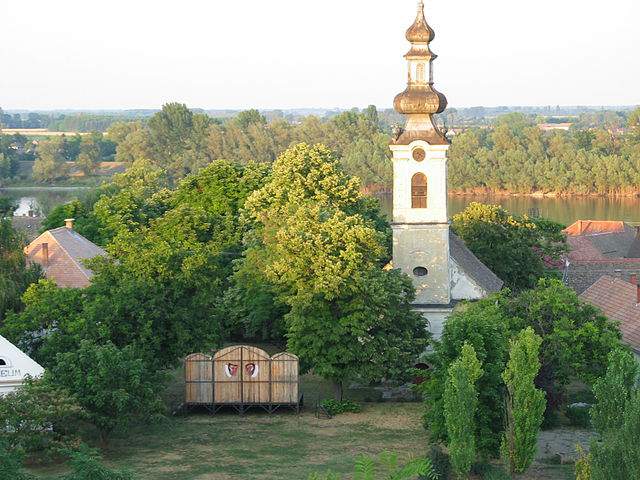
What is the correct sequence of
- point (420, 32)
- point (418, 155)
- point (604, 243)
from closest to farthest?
1. point (420, 32)
2. point (418, 155)
3. point (604, 243)

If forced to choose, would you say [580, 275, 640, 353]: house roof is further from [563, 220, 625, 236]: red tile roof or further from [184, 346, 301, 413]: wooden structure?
Answer: [563, 220, 625, 236]: red tile roof

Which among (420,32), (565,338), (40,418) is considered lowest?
(40,418)

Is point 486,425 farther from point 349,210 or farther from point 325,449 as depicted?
point 349,210

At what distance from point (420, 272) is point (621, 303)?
24.3ft

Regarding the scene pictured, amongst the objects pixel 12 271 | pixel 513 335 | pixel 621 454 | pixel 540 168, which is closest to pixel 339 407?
pixel 513 335

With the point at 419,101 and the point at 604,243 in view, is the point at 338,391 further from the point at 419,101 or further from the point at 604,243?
the point at 604,243

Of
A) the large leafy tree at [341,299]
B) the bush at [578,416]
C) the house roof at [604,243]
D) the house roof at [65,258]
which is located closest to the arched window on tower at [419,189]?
the large leafy tree at [341,299]

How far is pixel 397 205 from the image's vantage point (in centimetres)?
3772

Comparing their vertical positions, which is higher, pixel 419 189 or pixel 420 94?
pixel 420 94

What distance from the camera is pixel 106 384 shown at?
97.8 ft

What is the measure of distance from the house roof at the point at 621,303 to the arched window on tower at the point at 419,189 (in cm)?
729

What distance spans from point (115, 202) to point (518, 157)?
7930 cm

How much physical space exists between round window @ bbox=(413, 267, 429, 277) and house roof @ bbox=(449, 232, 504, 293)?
1409 mm

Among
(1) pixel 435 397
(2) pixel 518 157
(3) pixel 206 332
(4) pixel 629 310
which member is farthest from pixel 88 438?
(2) pixel 518 157
